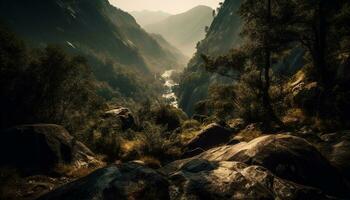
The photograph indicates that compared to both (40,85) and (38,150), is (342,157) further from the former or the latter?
(40,85)

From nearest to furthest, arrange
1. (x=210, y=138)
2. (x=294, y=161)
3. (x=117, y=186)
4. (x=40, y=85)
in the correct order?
(x=117, y=186)
(x=294, y=161)
(x=210, y=138)
(x=40, y=85)

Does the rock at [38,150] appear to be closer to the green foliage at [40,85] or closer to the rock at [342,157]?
the rock at [342,157]

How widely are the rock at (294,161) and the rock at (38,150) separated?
7.94m

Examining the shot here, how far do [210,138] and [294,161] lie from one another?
10731 millimetres

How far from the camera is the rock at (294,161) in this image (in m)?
9.55

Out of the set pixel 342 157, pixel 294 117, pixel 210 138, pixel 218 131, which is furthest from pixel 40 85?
pixel 342 157

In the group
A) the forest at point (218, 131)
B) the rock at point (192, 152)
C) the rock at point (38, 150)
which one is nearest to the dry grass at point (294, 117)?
the forest at point (218, 131)

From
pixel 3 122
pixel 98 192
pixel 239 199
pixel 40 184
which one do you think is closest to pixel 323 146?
pixel 239 199

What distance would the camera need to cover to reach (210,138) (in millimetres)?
20578

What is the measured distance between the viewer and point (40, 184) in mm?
12250

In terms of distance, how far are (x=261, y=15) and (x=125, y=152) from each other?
509 inches

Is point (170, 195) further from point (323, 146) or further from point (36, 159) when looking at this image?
point (36, 159)

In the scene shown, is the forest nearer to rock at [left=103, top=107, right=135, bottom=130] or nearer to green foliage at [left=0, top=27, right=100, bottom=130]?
green foliage at [left=0, top=27, right=100, bottom=130]

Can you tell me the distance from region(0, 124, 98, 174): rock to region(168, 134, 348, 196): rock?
26.1 ft
